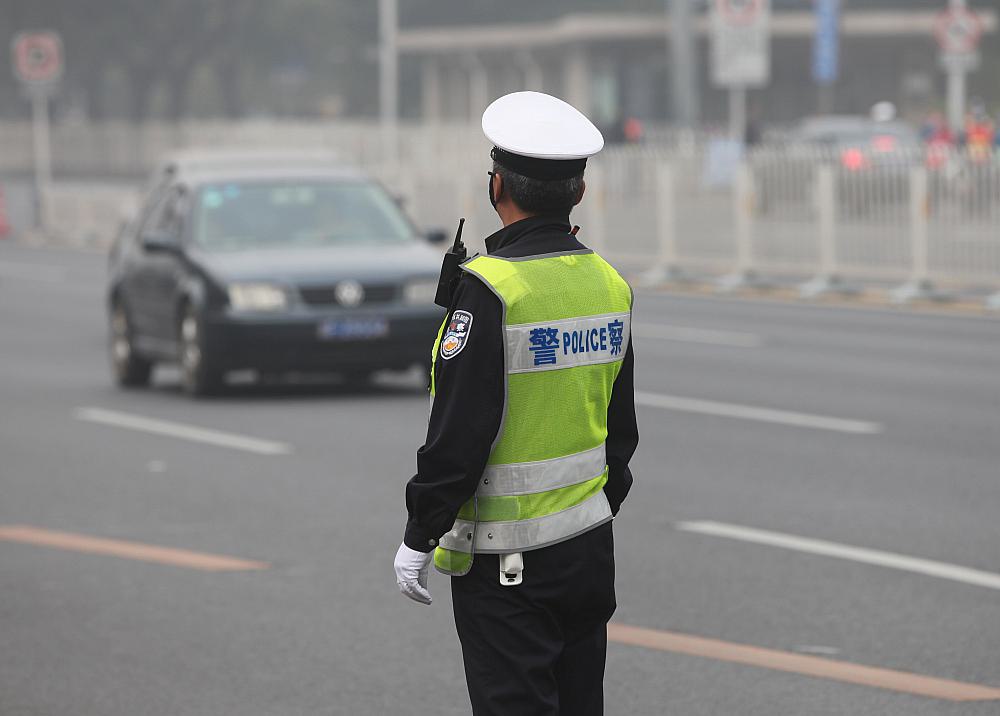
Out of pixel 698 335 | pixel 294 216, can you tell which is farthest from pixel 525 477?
pixel 698 335

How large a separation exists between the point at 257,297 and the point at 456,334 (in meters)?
10.0

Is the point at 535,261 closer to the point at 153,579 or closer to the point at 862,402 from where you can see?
the point at 153,579

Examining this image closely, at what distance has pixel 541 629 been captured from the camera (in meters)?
4.04

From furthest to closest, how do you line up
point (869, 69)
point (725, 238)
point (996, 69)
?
point (996, 69) < point (869, 69) < point (725, 238)

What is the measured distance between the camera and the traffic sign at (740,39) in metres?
27.7

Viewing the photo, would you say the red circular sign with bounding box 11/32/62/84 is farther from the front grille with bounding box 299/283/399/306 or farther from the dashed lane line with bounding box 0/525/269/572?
the dashed lane line with bounding box 0/525/269/572

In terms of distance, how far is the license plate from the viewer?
45.3 feet

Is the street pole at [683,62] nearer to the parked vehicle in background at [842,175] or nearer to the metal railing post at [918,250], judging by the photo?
the parked vehicle in background at [842,175]

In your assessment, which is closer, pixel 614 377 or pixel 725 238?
pixel 614 377

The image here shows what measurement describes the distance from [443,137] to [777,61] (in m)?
24.0

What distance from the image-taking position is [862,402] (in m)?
13.8

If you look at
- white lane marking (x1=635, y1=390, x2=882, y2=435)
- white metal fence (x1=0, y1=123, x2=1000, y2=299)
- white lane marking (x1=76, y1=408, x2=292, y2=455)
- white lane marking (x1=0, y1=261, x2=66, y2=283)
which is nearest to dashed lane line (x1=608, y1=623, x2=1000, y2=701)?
white lane marking (x1=76, y1=408, x2=292, y2=455)

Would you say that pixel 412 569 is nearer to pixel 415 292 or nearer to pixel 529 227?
pixel 529 227

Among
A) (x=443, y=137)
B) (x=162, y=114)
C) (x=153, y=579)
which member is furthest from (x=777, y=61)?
(x=162, y=114)
